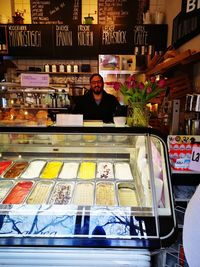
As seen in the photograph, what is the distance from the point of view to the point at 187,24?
123 inches

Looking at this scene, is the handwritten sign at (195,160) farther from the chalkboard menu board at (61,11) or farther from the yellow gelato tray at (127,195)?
the chalkboard menu board at (61,11)

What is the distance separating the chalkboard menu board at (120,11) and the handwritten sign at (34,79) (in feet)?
11.5

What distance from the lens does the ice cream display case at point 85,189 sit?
3.49 feet

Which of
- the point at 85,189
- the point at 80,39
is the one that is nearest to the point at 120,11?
the point at 80,39

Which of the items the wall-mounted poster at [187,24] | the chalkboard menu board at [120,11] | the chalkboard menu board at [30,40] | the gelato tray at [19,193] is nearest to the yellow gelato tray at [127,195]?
the gelato tray at [19,193]

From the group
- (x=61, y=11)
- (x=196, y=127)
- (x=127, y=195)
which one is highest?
(x=61, y=11)

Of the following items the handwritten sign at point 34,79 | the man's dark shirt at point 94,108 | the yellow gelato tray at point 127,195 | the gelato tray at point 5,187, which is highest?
the handwritten sign at point 34,79

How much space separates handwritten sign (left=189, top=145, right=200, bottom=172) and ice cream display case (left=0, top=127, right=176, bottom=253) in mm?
516

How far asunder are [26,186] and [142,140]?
0.84 meters

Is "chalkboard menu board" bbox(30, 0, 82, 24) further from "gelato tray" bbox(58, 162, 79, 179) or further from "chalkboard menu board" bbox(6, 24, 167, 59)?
"gelato tray" bbox(58, 162, 79, 179)

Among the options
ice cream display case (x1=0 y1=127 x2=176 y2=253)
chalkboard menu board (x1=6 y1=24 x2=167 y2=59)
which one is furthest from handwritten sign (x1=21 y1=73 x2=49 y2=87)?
chalkboard menu board (x1=6 y1=24 x2=167 y2=59)

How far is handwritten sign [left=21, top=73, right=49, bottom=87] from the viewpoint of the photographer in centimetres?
160

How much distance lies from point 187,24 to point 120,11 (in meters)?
1.88

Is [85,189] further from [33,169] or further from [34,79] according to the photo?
[34,79]
